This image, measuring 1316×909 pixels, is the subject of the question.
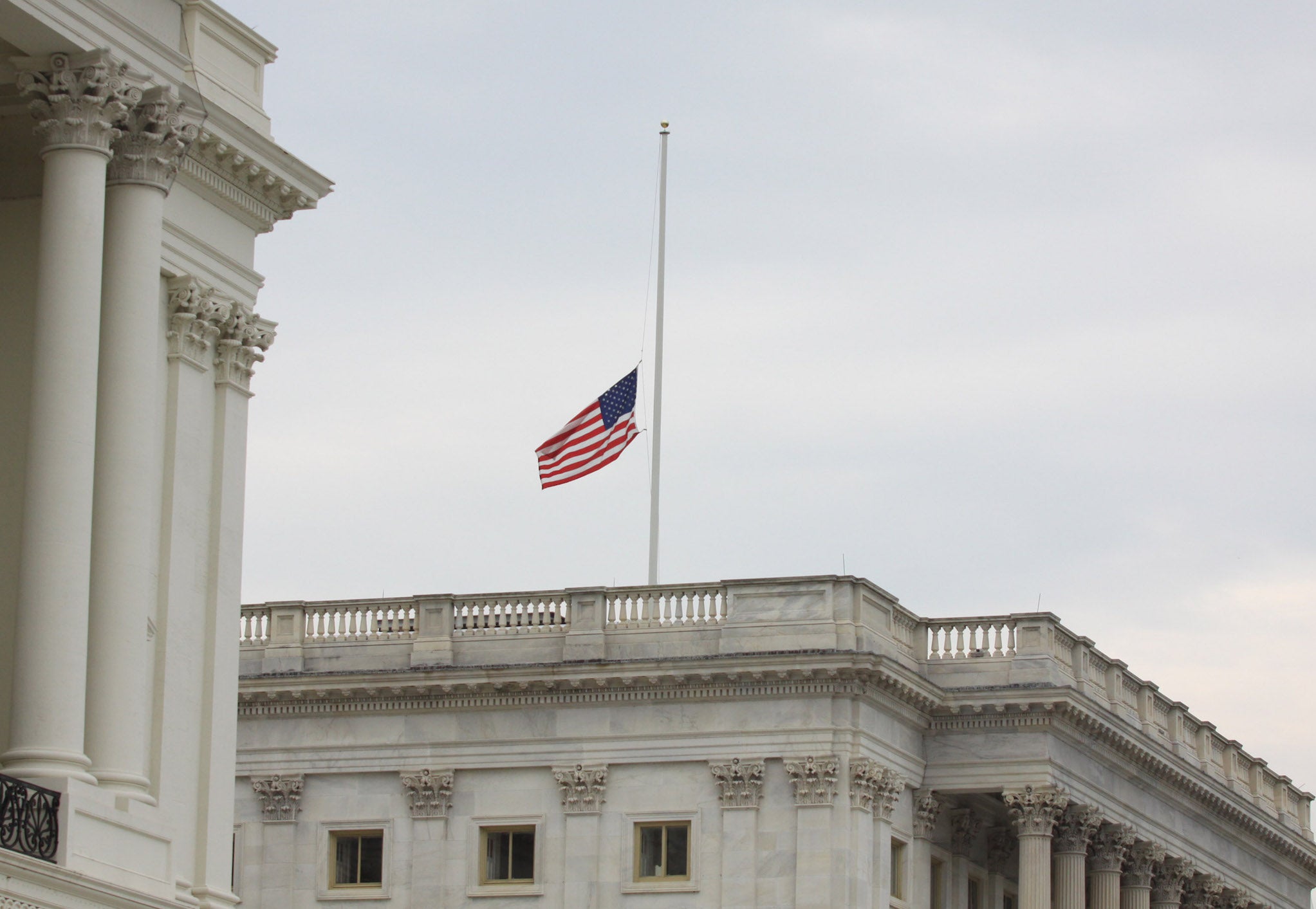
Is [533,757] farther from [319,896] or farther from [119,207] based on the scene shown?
[119,207]

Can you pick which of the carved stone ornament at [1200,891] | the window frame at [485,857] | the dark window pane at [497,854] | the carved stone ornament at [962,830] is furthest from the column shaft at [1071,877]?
the dark window pane at [497,854]

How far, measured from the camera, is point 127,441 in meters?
34.3

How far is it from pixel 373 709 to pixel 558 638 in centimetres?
482

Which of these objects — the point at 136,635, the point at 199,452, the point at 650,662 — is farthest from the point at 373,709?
the point at 136,635

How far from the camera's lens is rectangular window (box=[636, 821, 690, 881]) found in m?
67.3

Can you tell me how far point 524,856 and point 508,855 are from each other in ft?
1.32

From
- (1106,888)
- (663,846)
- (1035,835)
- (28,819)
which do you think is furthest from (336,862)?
(28,819)

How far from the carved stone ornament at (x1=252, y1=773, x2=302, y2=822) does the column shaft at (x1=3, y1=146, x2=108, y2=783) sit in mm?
36923

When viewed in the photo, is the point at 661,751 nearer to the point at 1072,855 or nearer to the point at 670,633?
the point at 670,633

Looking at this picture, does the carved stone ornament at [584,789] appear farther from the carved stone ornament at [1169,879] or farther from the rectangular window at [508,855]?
the carved stone ornament at [1169,879]

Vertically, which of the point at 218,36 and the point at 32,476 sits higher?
the point at 218,36

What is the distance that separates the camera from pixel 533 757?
68.8 m

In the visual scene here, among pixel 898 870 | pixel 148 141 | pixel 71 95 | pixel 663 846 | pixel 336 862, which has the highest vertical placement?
pixel 71 95

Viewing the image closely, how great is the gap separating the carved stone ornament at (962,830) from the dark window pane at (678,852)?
28.0 feet
